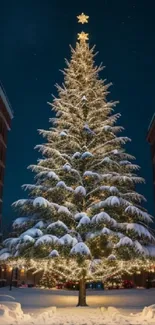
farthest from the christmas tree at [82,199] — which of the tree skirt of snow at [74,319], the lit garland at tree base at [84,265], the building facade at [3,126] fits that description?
the building facade at [3,126]

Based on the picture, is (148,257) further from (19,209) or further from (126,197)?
(19,209)

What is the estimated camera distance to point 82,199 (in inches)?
851

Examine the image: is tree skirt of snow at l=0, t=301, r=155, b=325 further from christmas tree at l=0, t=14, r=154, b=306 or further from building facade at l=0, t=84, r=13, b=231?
building facade at l=0, t=84, r=13, b=231

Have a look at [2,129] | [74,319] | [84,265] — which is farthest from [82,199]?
[2,129]

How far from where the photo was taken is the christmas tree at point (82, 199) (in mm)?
19375

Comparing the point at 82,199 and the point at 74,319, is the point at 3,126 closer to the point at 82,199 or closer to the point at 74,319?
the point at 82,199

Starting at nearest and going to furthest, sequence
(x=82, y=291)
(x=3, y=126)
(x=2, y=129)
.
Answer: (x=82, y=291) → (x=2, y=129) → (x=3, y=126)

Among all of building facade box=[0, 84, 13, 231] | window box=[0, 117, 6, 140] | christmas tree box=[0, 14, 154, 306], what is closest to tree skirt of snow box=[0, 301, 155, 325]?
christmas tree box=[0, 14, 154, 306]

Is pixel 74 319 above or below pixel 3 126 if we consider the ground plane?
below

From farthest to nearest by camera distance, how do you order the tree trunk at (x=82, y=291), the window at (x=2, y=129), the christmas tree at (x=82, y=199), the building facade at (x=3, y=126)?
the window at (x=2, y=129)
the building facade at (x=3, y=126)
the tree trunk at (x=82, y=291)
the christmas tree at (x=82, y=199)

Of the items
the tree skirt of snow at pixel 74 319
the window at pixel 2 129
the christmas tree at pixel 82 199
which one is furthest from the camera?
the window at pixel 2 129

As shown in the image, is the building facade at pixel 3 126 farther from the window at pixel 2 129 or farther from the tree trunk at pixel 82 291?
the tree trunk at pixel 82 291

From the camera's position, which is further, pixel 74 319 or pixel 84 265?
pixel 84 265

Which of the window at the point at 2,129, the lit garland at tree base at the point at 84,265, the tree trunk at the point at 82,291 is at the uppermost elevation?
the window at the point at 2,129
